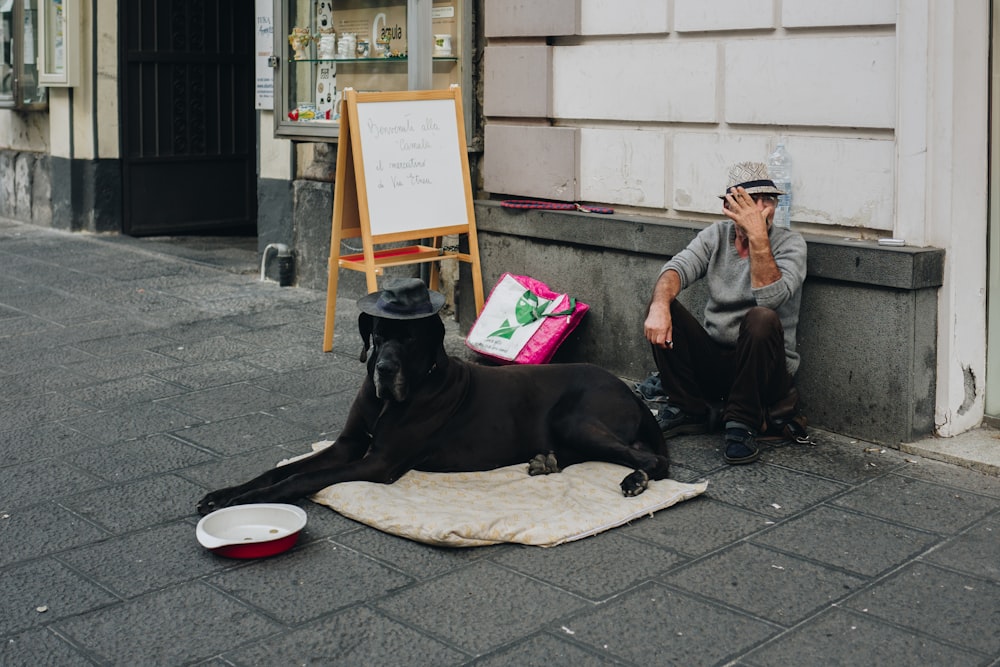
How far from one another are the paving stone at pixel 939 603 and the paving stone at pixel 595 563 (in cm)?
65

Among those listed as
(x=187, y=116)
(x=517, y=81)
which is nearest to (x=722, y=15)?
(x=517, y=81)

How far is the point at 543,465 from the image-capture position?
4801 mm

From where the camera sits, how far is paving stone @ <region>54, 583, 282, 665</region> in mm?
3322

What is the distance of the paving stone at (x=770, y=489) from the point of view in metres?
4.54

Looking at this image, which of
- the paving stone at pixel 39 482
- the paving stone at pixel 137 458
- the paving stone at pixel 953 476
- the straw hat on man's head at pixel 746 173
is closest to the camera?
the paving stone at pixel 39 482

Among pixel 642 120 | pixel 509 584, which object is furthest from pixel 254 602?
pixel 642 120

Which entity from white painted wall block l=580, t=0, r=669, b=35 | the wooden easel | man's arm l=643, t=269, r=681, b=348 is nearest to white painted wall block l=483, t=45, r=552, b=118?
the wooden easel

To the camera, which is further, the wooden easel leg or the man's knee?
the wooden easel leg

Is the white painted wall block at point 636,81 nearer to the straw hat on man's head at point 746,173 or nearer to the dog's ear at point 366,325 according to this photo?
the straw hat on man's head at point 746,173

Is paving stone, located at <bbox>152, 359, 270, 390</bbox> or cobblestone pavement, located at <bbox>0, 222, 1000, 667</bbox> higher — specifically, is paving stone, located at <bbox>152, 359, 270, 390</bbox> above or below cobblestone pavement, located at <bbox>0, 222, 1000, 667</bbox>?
above

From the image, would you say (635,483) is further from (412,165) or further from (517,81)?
(517,81)

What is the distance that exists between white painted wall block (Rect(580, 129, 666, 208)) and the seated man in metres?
0.68

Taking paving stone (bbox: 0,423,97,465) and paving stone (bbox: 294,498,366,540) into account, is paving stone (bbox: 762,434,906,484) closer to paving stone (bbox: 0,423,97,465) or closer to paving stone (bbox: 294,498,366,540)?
paving stone (bbox: 294,498,366,540)

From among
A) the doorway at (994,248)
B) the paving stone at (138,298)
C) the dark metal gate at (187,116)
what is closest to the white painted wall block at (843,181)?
the doorway at (994,248)
